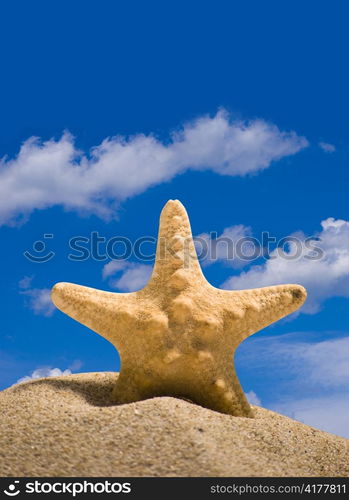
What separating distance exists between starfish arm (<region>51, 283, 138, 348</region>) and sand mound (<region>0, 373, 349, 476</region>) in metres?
0.77

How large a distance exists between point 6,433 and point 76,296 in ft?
6.21

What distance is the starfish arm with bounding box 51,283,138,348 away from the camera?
5914mm

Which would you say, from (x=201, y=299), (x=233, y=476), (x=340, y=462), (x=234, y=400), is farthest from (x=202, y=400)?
(x=233, y=476)

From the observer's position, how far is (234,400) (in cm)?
577

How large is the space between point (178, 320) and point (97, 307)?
35.9 inches

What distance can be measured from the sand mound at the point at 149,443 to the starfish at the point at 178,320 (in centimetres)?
56

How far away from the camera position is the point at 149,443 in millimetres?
4141
